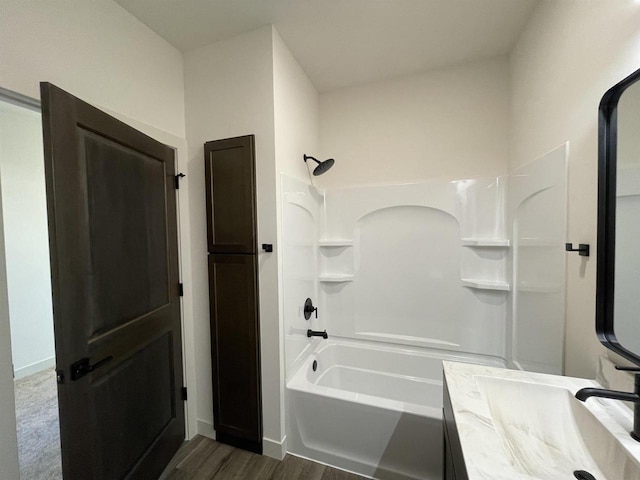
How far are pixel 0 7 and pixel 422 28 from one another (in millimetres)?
2113

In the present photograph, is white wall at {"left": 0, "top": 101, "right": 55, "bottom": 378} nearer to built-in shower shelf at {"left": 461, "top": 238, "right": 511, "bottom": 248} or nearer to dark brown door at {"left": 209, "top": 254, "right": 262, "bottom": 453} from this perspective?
dark brown door at {"left": 209, "top": 254, "right": 262, "bottom": 453}

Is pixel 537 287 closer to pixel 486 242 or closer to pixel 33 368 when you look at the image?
pixel 486 242

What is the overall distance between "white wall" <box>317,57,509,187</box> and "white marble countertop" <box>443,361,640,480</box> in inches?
60.9

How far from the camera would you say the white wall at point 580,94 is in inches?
37.8

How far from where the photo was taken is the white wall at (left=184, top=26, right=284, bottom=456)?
169cm

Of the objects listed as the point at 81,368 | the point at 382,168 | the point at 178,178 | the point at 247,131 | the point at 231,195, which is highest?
the point at 247,131

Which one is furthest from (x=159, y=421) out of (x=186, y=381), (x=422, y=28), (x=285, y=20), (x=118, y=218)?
(x=422, y=28)

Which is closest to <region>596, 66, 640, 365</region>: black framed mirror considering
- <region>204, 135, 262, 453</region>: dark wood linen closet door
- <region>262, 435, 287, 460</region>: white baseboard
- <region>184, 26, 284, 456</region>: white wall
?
<region>184, 26, 284, 456</region>: white wall

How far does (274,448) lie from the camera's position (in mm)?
1722

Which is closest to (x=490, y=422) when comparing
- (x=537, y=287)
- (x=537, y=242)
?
(x=537, y=287)

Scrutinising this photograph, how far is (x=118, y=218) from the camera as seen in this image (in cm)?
131

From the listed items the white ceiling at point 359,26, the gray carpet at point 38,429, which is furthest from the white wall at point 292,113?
the gray carpet at point 38,429

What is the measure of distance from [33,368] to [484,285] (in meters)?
4.73

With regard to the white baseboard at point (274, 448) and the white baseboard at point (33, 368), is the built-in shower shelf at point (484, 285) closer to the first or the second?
the white baseboard at point (274, 448)
